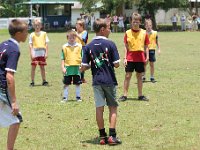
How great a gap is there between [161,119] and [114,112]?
1.87 m

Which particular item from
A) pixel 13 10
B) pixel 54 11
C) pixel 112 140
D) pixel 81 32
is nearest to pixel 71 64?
pixel 81 32

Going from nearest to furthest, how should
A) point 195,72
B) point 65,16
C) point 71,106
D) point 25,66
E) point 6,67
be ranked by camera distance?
point 6,67
point 71,106
point 195,72
point 25,66
point 65,16

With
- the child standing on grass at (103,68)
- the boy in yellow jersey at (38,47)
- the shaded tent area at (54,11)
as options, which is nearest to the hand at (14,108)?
the child standing on grass at (103,68)

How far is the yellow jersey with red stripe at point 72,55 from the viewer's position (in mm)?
11648

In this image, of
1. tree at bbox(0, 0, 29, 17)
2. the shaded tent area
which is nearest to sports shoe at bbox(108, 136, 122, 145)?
the shaded tent area

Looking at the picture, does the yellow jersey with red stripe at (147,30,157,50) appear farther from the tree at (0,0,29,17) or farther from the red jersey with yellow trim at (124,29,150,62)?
the tree at (0,0,29,17)

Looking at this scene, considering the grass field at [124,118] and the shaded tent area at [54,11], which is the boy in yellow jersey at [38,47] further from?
the shaded tent area at [54,11]

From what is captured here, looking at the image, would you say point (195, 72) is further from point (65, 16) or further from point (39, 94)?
point (65, 16)

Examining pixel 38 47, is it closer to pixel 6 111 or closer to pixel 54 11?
pixel 6 111

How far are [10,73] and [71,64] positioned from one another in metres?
5.36

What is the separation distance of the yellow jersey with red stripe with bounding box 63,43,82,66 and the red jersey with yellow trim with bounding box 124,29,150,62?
44.6 inches

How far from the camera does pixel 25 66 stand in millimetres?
19906

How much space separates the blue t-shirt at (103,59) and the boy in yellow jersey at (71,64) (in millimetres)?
3797

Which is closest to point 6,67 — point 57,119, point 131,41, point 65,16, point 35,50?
point 57,119
